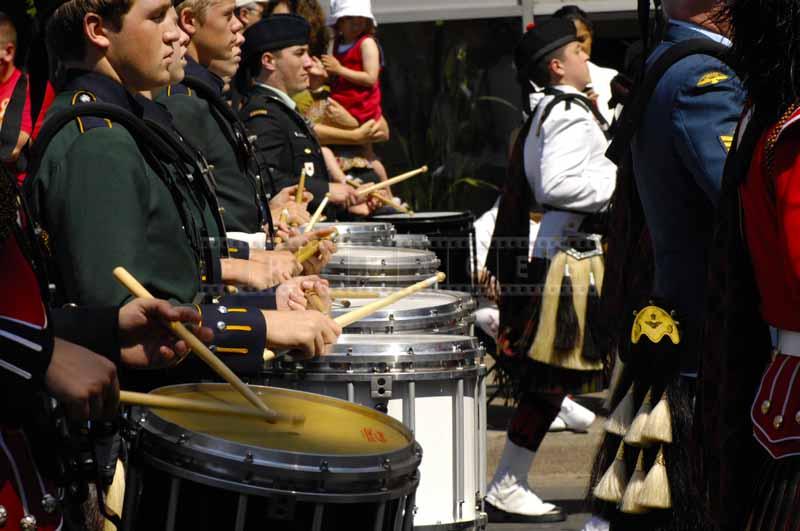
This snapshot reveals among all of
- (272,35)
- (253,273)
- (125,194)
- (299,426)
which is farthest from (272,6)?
(299,426)

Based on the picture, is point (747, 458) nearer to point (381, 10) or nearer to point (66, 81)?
point (66, 81)

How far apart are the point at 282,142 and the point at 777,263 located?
3.97 meters

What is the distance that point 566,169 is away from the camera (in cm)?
686

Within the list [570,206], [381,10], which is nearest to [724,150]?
[570,206]

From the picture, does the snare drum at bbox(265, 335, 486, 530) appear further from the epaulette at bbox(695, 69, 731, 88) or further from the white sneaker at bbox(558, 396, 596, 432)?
the white sneaker at bbox(558, 396, 596, 432)

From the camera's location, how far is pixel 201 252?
12.2 feet

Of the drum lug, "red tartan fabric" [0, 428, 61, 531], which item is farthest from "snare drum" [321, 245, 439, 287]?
"red tartan fabric" [0, 428, 61, 531]

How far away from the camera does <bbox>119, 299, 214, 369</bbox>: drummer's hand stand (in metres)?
2.73

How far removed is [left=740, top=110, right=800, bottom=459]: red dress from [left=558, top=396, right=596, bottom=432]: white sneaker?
486 cm

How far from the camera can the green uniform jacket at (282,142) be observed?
6.62m

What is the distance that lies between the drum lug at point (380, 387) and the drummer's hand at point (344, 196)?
315 centimetres

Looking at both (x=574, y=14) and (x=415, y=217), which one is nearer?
(x=415, y=217)

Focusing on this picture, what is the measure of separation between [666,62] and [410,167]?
18.5ft

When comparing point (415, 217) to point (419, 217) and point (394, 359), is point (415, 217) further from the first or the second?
point (394, 359)
